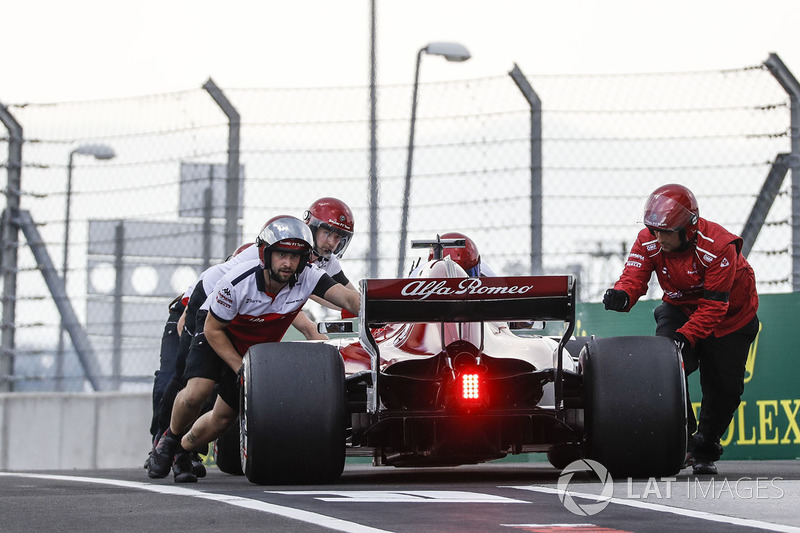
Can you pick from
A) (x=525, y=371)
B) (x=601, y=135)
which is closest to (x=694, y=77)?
(x=601, y=135)

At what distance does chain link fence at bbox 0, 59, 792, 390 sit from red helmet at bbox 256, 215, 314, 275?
3.90 m

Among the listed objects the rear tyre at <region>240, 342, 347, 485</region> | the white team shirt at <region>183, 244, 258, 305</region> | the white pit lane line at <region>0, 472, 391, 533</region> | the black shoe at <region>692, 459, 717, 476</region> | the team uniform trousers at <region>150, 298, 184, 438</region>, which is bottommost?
the white pit lane line at <region>0, 472, 391, 533</region>

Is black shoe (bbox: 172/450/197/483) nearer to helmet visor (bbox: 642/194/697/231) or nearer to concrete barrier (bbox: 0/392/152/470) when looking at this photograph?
helmet visor (bbox: 642/194/697/231)

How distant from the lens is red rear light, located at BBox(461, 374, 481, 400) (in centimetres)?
811

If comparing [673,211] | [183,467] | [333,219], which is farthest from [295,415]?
[333,219]

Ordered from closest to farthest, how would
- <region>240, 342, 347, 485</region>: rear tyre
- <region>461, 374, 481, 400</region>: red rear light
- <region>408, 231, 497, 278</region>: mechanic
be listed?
<region>240, 342, 347, 485</region>: rear tyre → <region>461, 374, 481, 400</region>: red rear light → <region>408, 231, 497, 278</region>: mechanic

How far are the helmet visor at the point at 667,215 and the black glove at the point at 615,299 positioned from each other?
1.58 ft

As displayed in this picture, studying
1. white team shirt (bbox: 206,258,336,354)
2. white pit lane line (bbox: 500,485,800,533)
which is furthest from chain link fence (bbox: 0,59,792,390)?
white pit lane line (bbox: 500,485,800,533)

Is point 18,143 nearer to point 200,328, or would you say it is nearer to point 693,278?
point 200,328

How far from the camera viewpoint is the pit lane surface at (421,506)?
5664 millimetres

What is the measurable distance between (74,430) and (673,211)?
758cm

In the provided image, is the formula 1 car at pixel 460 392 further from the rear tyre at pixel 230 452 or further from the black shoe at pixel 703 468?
the rear tyre at pixel 230 452

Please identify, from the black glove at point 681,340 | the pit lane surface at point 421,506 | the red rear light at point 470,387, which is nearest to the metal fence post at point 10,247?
the pit lane surface at point 421,506

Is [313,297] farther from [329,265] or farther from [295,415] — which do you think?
[295,415]
